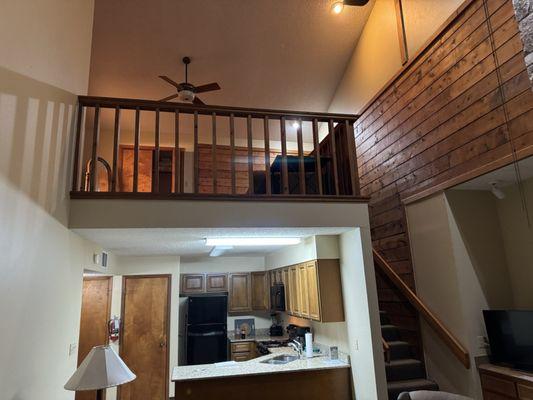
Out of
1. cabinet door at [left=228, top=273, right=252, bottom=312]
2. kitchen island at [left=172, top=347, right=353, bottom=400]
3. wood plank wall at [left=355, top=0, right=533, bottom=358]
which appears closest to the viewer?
wood plank wall at [left=355, top=0, right=533, bottom=358]

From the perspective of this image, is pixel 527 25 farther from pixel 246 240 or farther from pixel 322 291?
pixel 246 240

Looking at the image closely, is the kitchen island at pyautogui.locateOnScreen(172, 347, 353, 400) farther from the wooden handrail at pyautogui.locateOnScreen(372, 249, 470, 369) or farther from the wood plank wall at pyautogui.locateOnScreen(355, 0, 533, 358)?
the wood plank wall at pyautogui.locateOnScreen(355, 0, 533, 358)

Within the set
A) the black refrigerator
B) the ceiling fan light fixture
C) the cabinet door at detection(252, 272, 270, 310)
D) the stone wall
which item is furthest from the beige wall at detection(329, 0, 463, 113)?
the black refrigerator

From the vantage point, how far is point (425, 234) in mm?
4824

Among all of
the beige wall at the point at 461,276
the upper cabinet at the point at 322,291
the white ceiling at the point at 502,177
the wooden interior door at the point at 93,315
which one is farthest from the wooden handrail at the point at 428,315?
the wooden interior door at the point at 93,315

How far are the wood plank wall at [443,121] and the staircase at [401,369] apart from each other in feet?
0.56

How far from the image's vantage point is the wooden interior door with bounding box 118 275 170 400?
5859mm

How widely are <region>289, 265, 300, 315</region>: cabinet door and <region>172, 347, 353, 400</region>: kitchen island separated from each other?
3.23 feet

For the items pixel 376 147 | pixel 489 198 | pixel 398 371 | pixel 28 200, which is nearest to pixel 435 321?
pixel 398 371

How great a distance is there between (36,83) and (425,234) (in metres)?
4.50

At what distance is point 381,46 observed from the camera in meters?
6.06

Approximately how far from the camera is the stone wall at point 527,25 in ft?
6.43

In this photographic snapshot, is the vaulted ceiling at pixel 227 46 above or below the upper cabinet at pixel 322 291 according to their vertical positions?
above

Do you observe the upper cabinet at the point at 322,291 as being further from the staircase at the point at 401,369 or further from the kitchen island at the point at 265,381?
the staircase at the point at 401,369
